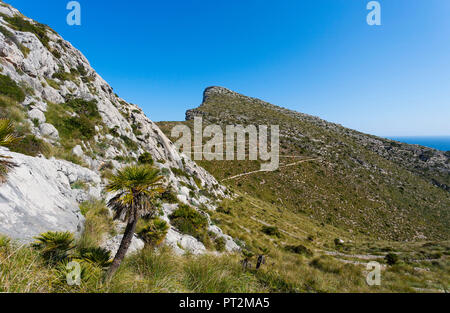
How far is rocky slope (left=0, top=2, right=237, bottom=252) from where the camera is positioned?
9.08 meters

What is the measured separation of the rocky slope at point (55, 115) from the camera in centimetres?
908

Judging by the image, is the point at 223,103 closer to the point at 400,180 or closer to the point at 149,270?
the point at 400,180

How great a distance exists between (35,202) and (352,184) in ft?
213

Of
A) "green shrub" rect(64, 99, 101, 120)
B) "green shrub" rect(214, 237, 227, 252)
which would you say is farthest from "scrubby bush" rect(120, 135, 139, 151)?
"green shrub" rect(214, 237, 227, 252)

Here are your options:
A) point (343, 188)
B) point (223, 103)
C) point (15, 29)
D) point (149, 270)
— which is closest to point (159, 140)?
point (15, 29)

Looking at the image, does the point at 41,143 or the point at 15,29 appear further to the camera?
the point at 15,29

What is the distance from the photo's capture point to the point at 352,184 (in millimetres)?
52406

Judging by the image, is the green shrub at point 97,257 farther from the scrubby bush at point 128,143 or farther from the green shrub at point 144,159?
the scrubby bush at point 128,143

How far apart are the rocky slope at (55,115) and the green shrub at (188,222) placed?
92 cm

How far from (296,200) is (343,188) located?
1723 centimetres

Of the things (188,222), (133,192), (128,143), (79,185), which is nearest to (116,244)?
(133,192)

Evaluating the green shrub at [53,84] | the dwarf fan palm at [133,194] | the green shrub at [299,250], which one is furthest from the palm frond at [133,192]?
the green shrub at [53,84]

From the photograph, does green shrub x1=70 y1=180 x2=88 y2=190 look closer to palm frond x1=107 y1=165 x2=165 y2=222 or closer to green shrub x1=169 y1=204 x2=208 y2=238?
palm frond x1=107 y1=165 x2=165 y2=222

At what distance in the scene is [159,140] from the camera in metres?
27.7
